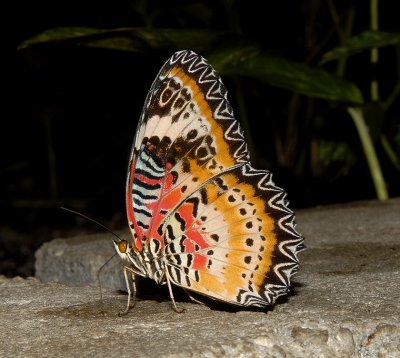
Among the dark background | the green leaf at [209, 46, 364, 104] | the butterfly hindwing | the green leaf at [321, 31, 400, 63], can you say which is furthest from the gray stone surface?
the dark background

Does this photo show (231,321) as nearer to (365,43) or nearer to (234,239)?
(234,239)

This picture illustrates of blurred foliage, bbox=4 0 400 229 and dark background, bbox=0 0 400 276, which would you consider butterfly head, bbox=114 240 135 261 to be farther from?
dark background, bbox=0 0 400 276

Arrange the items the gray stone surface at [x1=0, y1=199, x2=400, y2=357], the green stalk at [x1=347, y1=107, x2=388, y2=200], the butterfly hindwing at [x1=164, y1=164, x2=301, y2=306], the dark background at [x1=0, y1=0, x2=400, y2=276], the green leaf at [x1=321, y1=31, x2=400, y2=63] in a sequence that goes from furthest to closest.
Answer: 1. the dark background at [x1=0, y1=0, x2=400, y2=276]
2. the green stalk at [x1=347, y1=107, x2=388, y2=200]
3. the green leaf at [x1=321, y1=31, x2=400, y2=63]
4. the butterfly hindwing at [x1=164, y1=164, x2=301, y2=306]
5. the gray stone surface at [x1=0, y1=199, x2=400, y2=357]

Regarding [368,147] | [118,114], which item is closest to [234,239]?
[368,147]

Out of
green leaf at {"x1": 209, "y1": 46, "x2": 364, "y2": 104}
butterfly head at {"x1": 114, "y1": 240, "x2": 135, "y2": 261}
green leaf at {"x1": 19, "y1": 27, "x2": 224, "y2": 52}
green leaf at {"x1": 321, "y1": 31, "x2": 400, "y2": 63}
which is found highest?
green leaf at {"x1": 19, "y1": 27, "x2": 224, "y2": 52}

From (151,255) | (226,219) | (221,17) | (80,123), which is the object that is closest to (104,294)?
(151,255)

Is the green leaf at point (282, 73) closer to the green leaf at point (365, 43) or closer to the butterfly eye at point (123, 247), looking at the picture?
the green leaf at point (365, 43)

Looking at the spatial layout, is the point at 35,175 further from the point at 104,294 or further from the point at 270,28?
the point at 104,294
